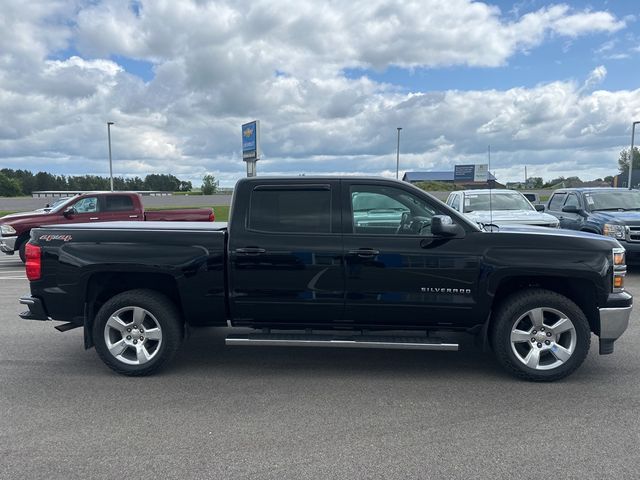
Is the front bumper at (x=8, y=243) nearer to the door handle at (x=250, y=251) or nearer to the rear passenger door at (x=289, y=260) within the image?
the rear passenger door at (x=289, y=260)

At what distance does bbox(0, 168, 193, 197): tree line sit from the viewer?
114181 millimetres

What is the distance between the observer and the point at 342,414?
3.98 metres

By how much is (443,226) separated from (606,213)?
776 centimetres

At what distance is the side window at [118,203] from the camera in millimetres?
13547

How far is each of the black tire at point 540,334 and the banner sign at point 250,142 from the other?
30.5 meters

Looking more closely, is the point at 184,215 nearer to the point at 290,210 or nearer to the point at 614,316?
the point at 290,210

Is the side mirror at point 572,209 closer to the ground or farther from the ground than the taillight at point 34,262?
farther from the ground

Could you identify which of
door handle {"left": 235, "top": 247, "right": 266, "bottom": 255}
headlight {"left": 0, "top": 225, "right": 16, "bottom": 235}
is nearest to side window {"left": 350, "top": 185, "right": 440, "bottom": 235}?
door handle {"left": 235, "top": 247, "right": 266, "bottom": 255}

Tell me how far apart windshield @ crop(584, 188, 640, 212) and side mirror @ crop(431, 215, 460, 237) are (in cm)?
813

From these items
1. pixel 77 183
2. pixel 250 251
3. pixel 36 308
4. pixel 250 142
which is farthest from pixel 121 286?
pixel 77 183

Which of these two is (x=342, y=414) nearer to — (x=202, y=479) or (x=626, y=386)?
(x=202, y=479)

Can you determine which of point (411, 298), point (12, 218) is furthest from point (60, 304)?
point (12, 218)

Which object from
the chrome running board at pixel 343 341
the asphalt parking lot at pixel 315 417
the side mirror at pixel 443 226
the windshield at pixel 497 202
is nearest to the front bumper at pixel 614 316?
the asphalt parking lot at pixel 315 417

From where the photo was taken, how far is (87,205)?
43.6 feet
